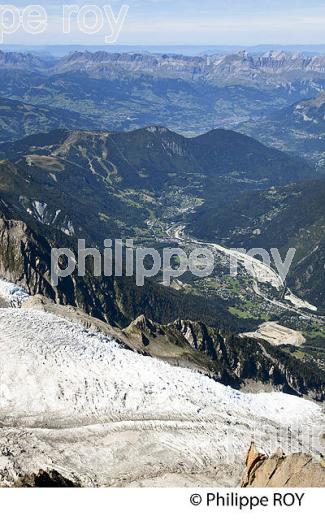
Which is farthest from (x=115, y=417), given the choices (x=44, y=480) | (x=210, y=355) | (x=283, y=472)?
(x=210, y=355)

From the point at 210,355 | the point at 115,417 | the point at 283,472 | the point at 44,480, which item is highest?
the point at 283,472

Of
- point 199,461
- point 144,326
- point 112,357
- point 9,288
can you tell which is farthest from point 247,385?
point 199,461

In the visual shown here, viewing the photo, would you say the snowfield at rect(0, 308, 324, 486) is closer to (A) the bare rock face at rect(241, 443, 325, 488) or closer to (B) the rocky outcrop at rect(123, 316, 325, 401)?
(A) the bare rock face at rect(241, 443, 325, 488)

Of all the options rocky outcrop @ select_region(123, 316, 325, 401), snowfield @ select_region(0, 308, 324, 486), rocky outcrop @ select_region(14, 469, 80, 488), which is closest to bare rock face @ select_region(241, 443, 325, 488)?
snowfield @ select_region(0, 308, 324, 486)

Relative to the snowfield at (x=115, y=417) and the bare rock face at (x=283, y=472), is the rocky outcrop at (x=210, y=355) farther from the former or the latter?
the bare rock face at (x=283, y=472)

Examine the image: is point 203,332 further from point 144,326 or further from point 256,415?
point 256,415

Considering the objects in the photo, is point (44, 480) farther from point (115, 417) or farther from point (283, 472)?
point (283, 472)
